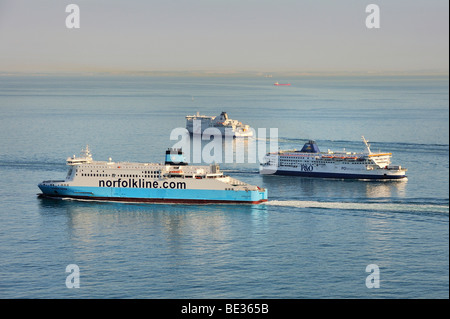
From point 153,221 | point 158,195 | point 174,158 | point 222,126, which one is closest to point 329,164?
point 174,158

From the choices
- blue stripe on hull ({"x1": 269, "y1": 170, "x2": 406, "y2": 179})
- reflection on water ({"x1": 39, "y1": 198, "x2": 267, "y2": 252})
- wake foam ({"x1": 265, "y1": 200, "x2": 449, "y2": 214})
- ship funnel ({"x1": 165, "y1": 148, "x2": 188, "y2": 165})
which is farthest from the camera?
blue stripe on hull ({"x1": 269, "y1": 170, "x2": 406, "y2": 179})

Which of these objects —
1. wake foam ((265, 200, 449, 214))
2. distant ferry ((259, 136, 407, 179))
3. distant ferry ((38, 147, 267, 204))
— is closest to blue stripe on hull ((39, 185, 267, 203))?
distant ferry ((38, 147, 267, 204))

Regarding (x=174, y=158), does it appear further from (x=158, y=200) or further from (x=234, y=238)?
(x=234, y=238)

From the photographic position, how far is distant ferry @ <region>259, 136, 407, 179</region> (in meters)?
76.5

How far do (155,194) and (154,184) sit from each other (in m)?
0.90

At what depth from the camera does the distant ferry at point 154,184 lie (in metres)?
61.0

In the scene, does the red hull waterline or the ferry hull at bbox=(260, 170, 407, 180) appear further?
the ferry hull at bbox=(260, 170, 407, 180)

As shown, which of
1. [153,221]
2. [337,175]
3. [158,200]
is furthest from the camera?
[337,175]

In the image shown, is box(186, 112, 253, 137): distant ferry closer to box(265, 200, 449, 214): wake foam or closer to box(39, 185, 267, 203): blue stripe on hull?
box(39, 185, 267, 203): blue stripe on hull

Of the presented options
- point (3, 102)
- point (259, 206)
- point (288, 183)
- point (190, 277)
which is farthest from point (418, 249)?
point (3, 102)

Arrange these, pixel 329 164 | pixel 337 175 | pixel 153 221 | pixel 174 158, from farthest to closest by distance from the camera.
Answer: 1. pixel 329 164
2. pixel 337 175
3. pixel 174 158
4. pixel 153 221

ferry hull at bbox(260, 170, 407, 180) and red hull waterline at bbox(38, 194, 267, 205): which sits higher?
ferry hull at bbox(260, 170, 407, 180)

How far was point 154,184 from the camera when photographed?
62.1 m

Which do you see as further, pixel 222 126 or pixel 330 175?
pixel 222 126
